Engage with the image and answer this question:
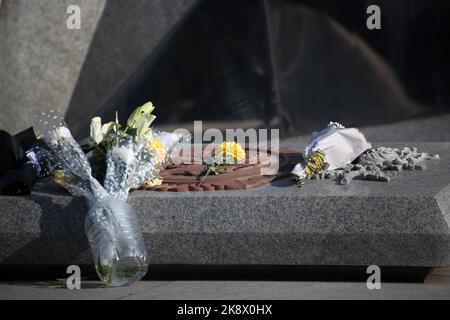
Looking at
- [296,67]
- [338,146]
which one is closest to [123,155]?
[338,146]

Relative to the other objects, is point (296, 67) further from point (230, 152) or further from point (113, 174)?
point (113, 174)

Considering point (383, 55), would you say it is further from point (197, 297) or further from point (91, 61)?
point (197, 297)

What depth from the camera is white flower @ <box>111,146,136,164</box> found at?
5410mm

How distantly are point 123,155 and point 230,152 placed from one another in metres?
0.73

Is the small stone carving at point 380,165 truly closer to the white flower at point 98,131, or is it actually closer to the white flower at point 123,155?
the white flower at point 123,155

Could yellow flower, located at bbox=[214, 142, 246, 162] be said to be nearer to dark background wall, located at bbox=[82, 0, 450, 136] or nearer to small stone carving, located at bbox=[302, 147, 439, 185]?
small stone carving, located at bbox=[302, 147, 439, 185]

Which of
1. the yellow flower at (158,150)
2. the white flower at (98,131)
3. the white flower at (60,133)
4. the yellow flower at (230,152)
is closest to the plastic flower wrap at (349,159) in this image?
the yellow flower at (230,152)

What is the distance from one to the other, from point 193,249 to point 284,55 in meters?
3.54

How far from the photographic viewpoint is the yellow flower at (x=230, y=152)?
19.3ft

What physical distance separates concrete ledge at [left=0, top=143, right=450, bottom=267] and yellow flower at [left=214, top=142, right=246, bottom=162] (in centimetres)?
45

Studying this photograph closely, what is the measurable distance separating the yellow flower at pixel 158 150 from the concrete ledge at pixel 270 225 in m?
0.27

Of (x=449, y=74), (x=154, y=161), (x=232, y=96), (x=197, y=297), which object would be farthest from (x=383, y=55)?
(x=197, y=297)

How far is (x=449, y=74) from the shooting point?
8.17 metres

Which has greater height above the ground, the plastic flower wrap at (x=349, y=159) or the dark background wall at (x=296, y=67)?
the dark background wall at (x=296, y=67)
